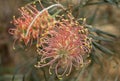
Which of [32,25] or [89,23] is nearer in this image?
[32,25]

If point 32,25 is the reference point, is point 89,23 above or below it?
below

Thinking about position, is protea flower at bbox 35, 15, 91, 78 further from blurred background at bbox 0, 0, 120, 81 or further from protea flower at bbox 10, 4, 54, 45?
blurred background at bbox 0, 0, 120, 81

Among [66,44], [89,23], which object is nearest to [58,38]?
[66,44]

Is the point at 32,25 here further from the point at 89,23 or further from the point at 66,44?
the point at 89,23

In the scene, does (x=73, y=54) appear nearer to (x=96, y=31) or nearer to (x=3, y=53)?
(x=96, y=31)

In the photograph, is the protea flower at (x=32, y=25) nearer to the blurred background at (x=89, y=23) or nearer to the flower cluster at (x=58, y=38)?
the flower cluster at (x=58, y=38)
